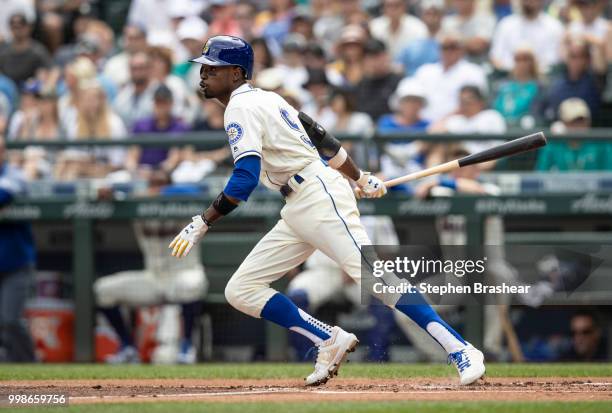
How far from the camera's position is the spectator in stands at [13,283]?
10.3 m

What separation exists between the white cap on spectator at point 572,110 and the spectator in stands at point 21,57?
589cm

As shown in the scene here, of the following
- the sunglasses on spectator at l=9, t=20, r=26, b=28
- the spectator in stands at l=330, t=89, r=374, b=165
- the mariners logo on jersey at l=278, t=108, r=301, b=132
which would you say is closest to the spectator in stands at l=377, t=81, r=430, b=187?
the spectator in stands at l=330, t=89, r=374, b=165

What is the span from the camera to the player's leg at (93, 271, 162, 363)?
10.5 m

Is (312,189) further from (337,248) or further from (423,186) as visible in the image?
(423,186)

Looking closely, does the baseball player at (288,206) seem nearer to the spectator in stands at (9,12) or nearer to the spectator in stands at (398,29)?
the spectator in stands at (398,29)

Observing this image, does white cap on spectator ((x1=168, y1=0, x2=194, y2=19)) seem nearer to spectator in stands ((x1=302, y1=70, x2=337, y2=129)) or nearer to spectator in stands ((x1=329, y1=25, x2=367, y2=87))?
spectator in stands ((x1=329, y1=25, x2=367, y2=87))

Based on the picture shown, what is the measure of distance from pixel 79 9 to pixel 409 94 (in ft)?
17.5

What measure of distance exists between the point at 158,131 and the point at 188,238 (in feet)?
16.7

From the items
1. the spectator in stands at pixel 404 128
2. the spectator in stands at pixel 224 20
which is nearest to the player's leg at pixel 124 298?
the spectator in stands at pixel 404 128

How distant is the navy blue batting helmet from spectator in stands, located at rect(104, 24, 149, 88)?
6.18 m

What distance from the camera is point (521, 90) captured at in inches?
440

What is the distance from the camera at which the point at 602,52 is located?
11.2m

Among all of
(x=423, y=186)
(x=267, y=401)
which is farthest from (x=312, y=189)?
(x=423, y=186)

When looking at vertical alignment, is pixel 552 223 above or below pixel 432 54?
below
